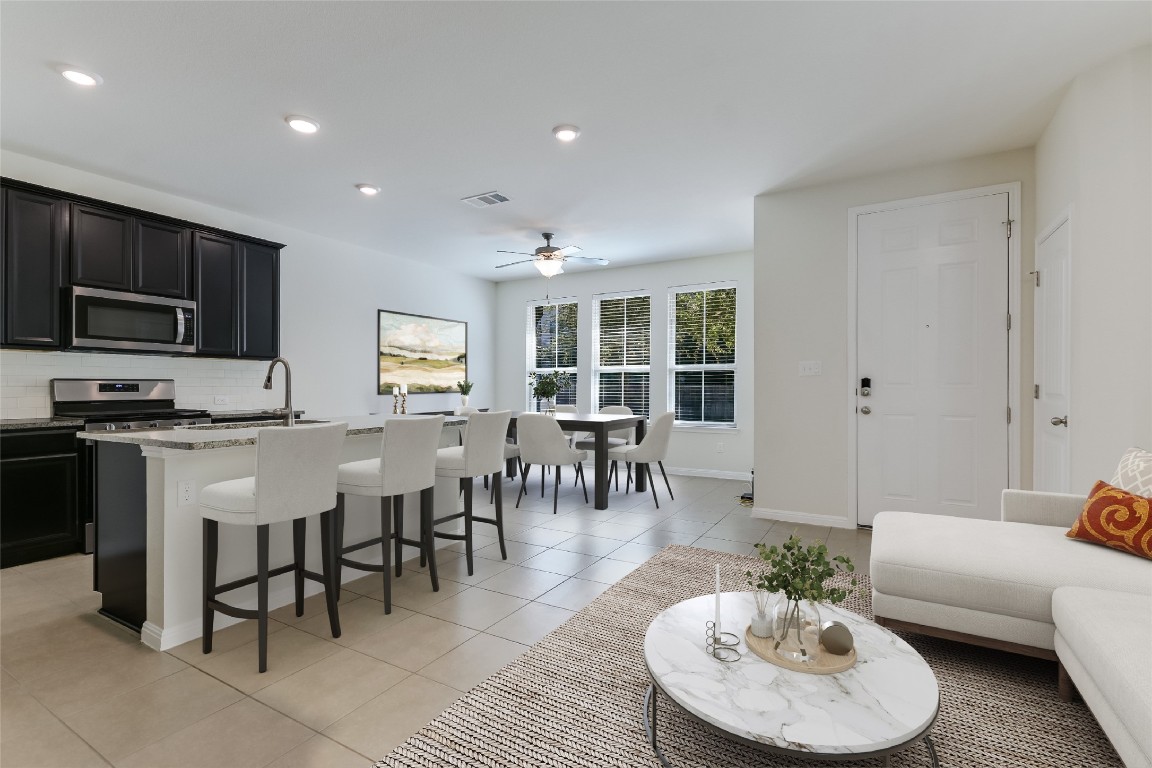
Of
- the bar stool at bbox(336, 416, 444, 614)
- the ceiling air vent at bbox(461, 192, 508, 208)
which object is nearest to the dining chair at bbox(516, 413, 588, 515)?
the ceiling air vent at bbox(461, 192, 508, 208)

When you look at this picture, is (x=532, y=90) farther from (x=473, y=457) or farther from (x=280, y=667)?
(x=280, y=667)

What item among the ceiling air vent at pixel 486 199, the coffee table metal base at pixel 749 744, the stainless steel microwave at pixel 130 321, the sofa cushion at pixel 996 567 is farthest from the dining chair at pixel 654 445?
the stainless steel microwave at pixel 130 321

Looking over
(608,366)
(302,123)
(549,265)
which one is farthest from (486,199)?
(608,366)

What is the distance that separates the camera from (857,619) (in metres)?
1.94

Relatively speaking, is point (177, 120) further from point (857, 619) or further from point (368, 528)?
point (857, 619)

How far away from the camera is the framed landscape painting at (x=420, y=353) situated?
656cm

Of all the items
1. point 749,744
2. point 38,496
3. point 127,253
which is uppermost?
point 127,253

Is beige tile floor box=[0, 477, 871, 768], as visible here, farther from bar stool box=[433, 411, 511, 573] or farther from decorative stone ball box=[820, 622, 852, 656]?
decorative stone ball box=[820, 622, 852, 656]

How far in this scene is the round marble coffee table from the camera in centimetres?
130

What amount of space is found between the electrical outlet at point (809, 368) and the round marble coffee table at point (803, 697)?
2.91 meters

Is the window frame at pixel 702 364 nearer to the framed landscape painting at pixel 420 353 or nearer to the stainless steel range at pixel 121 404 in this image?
the framed landscape painting at pixel 420 353

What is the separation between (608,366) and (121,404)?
521 cm

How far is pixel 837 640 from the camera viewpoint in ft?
5.43

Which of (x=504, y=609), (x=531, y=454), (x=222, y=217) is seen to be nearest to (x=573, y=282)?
(x=531, y=454)
